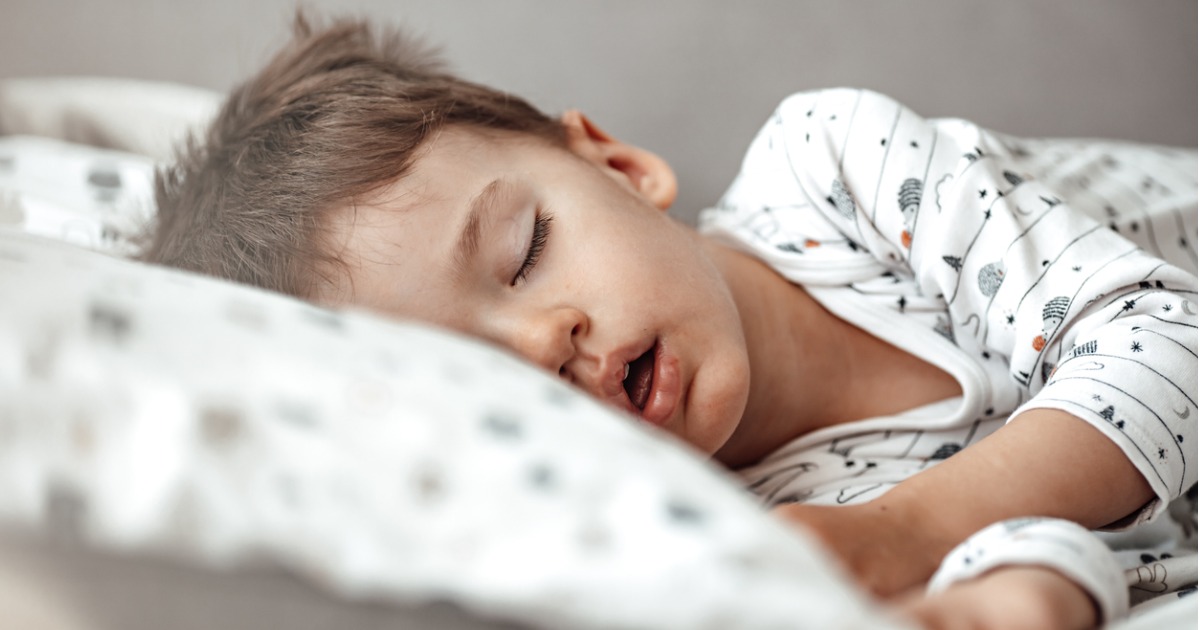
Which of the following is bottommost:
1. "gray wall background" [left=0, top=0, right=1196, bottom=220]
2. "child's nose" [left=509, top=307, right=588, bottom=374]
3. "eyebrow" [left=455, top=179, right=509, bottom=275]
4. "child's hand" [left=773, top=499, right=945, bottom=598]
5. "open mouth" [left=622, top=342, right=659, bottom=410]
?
"open mouth" [left=622, top=342, right=659, bottom=410]

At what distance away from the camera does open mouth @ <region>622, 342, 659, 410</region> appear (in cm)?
77

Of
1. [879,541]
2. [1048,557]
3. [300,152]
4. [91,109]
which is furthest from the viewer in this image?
[91,109]

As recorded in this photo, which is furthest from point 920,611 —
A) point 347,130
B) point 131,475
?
point 347,130

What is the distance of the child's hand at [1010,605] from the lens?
0.44 meters

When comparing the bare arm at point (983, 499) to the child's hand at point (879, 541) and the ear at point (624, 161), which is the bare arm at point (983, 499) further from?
the ear at point (624, 161)

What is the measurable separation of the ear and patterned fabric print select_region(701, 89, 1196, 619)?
3.5 inches

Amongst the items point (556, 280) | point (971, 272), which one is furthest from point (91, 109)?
point (971, 272)

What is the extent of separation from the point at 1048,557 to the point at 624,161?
0.66 m

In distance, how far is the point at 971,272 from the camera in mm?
884

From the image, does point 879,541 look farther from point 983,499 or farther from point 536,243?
point 536,243

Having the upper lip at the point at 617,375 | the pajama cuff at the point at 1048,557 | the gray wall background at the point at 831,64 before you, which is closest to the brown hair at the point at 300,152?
the upper lip at the point at 617,375

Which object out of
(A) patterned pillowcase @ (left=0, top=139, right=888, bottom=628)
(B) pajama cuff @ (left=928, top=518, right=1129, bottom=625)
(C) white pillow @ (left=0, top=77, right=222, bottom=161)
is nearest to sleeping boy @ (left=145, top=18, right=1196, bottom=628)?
(B) pajama cuff @ (left=928, top=518, right=1129, bottom=625)

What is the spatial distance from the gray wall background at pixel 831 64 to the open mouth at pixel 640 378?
59cm

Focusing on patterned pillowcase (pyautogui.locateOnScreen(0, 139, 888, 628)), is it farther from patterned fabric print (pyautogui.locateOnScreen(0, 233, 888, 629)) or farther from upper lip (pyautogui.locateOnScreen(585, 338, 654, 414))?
upper lip (pyautogui.locateOnScreen(585, 338, 654, 414))
